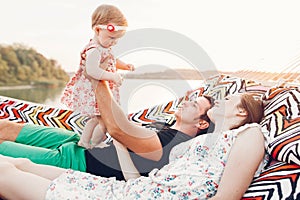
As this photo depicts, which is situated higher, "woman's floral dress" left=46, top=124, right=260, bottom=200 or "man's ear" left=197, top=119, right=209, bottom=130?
"man's ear" left=197, top=119, right=209, bottom=130

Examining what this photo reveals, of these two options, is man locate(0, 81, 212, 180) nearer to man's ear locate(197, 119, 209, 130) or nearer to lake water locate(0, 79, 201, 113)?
man's ear locate(197, 119, 209, 130)

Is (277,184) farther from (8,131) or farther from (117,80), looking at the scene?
(8,131)

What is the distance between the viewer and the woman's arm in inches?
46.4

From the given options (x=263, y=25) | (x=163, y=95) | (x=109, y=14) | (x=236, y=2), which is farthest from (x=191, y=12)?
(x=109, y=14)

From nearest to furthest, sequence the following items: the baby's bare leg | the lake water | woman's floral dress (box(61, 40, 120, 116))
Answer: the lake water < woman's floral dress (box(61, 40, 120, 116)) < the baby's bare leg

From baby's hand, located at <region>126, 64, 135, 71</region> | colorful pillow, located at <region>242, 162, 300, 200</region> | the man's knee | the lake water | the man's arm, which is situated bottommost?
the man's knee

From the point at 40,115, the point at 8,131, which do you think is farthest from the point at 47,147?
the point at 40,115

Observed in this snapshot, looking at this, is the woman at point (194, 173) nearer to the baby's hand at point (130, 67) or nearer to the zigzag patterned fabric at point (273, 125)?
the zigzag patterned fabric at point (273, 125)

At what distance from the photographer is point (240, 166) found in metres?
1.20

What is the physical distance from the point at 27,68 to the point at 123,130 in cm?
288

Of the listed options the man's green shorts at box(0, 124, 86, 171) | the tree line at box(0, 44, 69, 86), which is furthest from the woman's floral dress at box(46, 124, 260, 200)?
the tree line at box(0, 44, 69, 86)

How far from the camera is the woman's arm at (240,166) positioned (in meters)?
1.18

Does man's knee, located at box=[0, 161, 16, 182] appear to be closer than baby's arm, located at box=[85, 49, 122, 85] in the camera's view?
Yes

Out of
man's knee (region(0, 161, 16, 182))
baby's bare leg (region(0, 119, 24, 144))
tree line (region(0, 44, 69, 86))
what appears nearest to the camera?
man's knee (region(0, 161, 16, 182))
